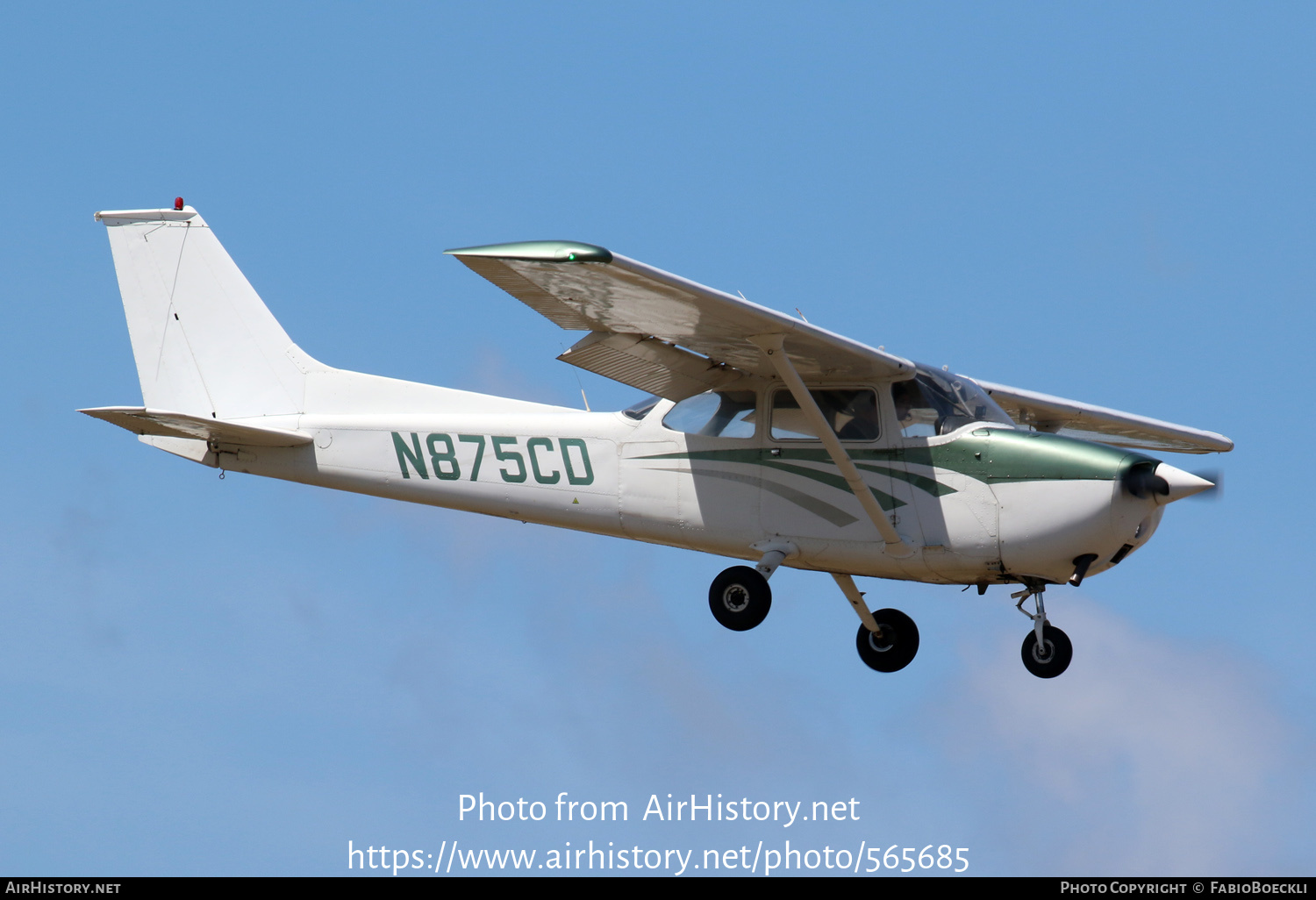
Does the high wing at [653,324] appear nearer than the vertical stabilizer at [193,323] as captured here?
Yes

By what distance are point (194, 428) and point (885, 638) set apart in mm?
6720

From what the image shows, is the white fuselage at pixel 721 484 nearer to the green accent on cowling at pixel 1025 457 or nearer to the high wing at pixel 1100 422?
the green accent on cowling at pixel 1025 457

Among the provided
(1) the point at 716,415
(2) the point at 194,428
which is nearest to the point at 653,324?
(1) the point at 716,415

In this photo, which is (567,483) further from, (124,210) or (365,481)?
(124,210)

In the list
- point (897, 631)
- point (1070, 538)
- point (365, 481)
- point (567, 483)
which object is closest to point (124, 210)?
point (365, 481)

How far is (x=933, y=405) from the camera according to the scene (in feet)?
45.5

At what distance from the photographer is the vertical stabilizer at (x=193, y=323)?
1630 centimetres

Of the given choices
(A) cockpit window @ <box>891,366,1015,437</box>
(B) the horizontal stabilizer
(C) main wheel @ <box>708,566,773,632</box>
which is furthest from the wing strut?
(B) the horizontal stabilizer

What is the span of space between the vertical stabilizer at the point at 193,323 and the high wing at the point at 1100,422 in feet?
23.7

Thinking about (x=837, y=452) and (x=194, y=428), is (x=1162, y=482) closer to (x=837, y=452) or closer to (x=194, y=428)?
(x=837, y=452)

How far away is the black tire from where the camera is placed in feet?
44.6

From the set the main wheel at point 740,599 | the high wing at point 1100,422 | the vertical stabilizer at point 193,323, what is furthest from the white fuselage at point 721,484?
the high wing at point 1100,422

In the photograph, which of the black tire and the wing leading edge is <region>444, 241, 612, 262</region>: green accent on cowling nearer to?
the wing leading edge
